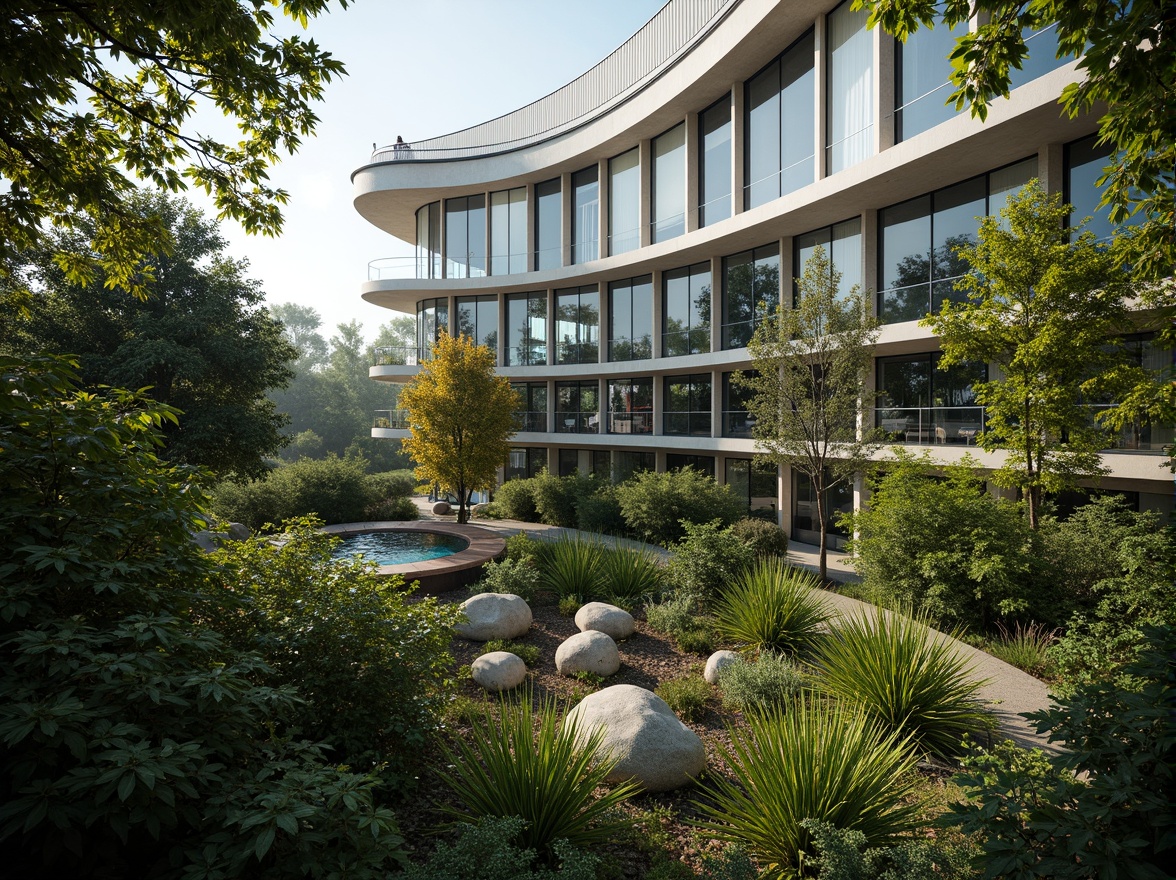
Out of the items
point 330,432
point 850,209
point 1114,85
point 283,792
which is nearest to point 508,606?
point 283,792

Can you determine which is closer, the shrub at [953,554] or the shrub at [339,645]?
the shrub at [339,645]

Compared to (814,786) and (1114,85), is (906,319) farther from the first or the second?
(814,786)

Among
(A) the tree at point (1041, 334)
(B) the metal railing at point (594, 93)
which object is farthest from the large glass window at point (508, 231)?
(A) the tree at point (1041, 334)

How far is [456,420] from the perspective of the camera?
21.0 meters

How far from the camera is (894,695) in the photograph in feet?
21.6

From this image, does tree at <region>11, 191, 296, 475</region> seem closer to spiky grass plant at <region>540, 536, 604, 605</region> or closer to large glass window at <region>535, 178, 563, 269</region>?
spiky grass plant at <region>540, 536, 604, 605</region>

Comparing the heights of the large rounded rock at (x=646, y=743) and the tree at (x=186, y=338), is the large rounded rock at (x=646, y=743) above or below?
below

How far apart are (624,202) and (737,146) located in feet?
20.5

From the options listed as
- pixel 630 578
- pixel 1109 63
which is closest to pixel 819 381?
pixel 630 578

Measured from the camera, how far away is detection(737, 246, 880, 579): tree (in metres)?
13.7

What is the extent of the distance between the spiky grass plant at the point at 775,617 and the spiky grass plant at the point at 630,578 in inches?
93.0

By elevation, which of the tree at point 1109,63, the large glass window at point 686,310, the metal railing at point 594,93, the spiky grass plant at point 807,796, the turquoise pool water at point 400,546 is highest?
the metal railing at point 594,93

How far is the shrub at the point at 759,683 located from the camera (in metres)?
7.25

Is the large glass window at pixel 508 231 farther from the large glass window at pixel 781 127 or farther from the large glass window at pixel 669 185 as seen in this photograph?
the large glass window at pixel 781 127
